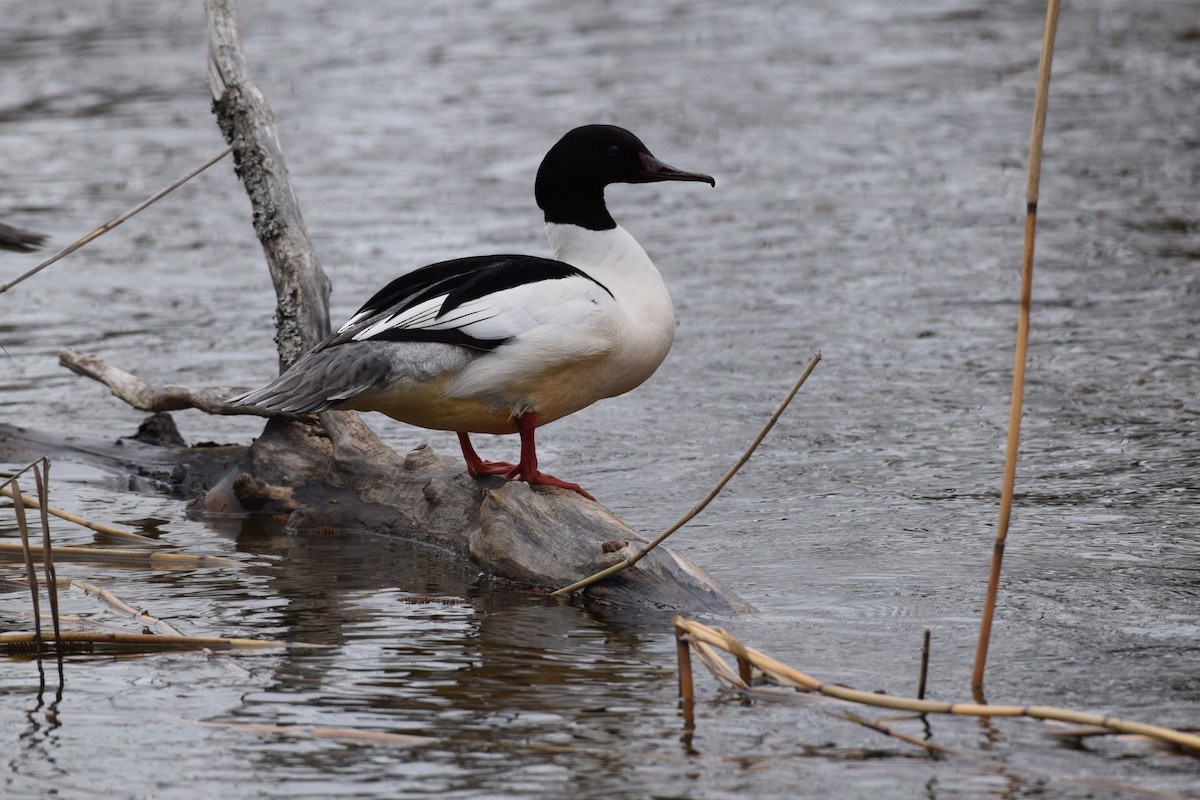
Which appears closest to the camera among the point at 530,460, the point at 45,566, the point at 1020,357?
the point at 1020,357

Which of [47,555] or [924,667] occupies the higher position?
[47,555]

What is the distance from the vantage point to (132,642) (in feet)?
15.9

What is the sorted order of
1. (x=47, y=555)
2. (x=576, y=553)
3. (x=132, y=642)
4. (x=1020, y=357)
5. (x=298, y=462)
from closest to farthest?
(x=1020, y=357) < (x=47, y=555) < (x=132, y=642) < (x=576, y=553) < (x=298, y=462)

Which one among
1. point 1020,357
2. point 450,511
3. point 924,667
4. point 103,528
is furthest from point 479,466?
point 1020,357

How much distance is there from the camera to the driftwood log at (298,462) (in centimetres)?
Answer: 560

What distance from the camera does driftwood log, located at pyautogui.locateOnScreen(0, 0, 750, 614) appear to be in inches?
221

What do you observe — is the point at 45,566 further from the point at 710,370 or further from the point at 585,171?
the point at 710,370

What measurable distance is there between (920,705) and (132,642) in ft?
7.92

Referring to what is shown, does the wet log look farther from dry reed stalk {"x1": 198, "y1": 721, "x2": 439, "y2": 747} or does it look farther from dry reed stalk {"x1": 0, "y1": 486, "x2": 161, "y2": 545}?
dry reed stalk {"x1": 198, "y1": 721, "x2": 439, "y2": 747}

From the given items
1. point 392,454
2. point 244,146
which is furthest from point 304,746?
point 244,146

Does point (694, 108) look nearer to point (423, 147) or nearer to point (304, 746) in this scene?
point (423, 147)

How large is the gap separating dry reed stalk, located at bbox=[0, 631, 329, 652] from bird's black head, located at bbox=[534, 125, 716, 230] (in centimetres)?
197

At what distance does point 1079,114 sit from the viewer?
15.4 m

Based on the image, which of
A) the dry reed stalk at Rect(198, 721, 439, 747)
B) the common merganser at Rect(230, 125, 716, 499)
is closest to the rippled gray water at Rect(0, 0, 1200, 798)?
the dry reed stalk at Rect(198, 721, 439, 747)
